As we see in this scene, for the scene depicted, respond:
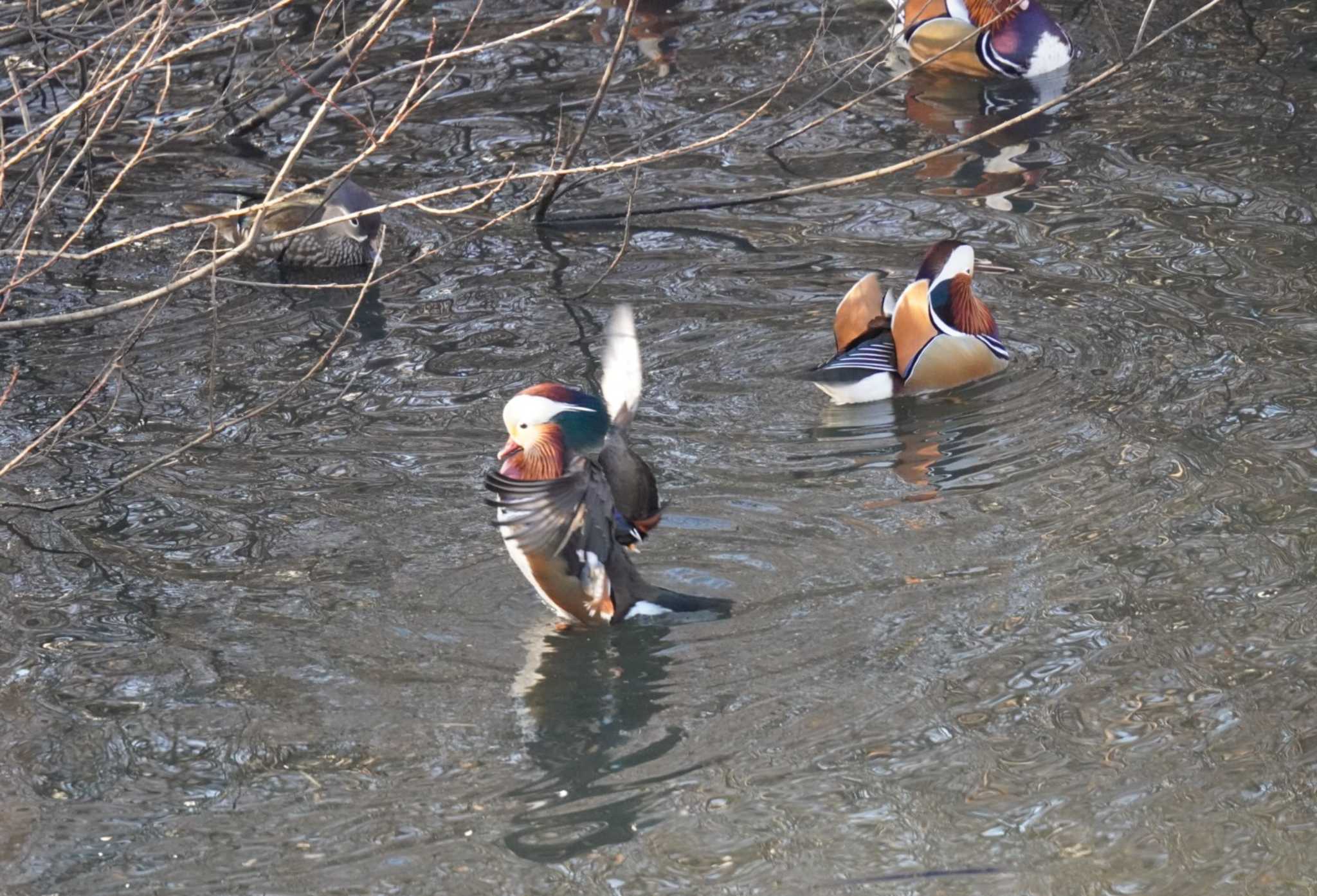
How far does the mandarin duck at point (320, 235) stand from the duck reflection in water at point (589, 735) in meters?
3.63

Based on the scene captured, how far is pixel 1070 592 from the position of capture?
5.00 m

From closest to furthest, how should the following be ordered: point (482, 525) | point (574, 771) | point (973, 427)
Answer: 1. point (574, 771)
2. point (482, 525)
3. point (973, 427)

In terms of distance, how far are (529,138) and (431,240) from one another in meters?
1.41

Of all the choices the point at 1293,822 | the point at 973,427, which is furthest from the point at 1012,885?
the point at 973,427

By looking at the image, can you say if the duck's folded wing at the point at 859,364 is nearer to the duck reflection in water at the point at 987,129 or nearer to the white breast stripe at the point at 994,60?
the duck reflection in water at the point at 987,129

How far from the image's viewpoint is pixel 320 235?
Answer: 27.1 ft

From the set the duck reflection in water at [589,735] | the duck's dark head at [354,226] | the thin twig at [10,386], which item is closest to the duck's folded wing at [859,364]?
the duck reflection in water at [589,735]

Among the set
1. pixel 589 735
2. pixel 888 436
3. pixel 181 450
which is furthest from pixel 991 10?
pixel 589 735

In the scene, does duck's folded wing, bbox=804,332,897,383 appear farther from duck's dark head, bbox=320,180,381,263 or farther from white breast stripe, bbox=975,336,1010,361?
duck's dark head, bbox=320,180,381,263

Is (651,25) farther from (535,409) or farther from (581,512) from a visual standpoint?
(581,512)

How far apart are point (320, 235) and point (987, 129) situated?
12.9 ft

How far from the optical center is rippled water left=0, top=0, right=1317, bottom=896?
404 centimetres

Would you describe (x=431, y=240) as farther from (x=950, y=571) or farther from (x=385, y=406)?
(x=950, y=571)

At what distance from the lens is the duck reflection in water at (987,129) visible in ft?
28.1
